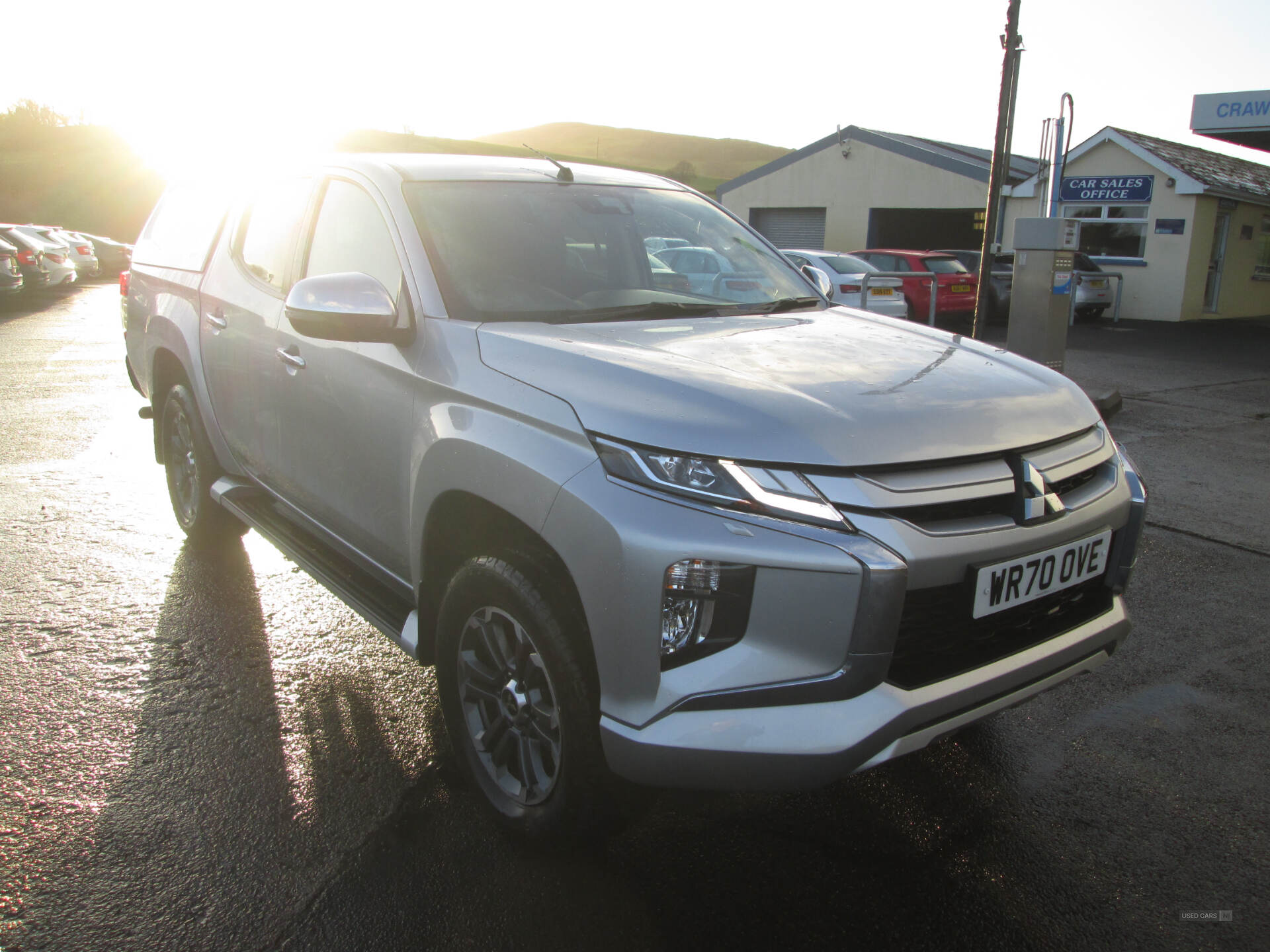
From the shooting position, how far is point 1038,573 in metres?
2.34

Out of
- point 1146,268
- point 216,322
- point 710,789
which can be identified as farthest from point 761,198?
point 710,789

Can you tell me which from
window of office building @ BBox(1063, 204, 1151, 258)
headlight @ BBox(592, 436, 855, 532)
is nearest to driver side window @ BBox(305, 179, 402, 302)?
headlight @ BBox(592, 436, 855, 532)

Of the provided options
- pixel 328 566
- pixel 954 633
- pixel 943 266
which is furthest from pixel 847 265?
pixel 954 633

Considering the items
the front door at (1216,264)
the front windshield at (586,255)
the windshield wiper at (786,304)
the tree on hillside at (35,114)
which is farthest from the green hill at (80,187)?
the windshield wiper at (786,304)

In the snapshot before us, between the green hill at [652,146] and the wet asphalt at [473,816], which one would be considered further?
the green hill at [652,146]

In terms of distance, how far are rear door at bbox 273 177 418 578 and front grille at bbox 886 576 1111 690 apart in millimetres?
1477

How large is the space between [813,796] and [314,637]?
215cm

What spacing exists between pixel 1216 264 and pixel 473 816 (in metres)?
25.3

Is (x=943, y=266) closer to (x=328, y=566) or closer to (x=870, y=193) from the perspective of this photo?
(x=870, y=193)

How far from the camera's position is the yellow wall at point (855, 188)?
27.3 meters

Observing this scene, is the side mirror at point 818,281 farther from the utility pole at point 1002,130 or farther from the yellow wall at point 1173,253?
the yellow wall at point 1173,253

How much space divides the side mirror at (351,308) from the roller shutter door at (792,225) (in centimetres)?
2956

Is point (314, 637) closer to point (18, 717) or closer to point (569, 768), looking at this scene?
point (18, 717)

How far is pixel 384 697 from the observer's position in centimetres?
352
